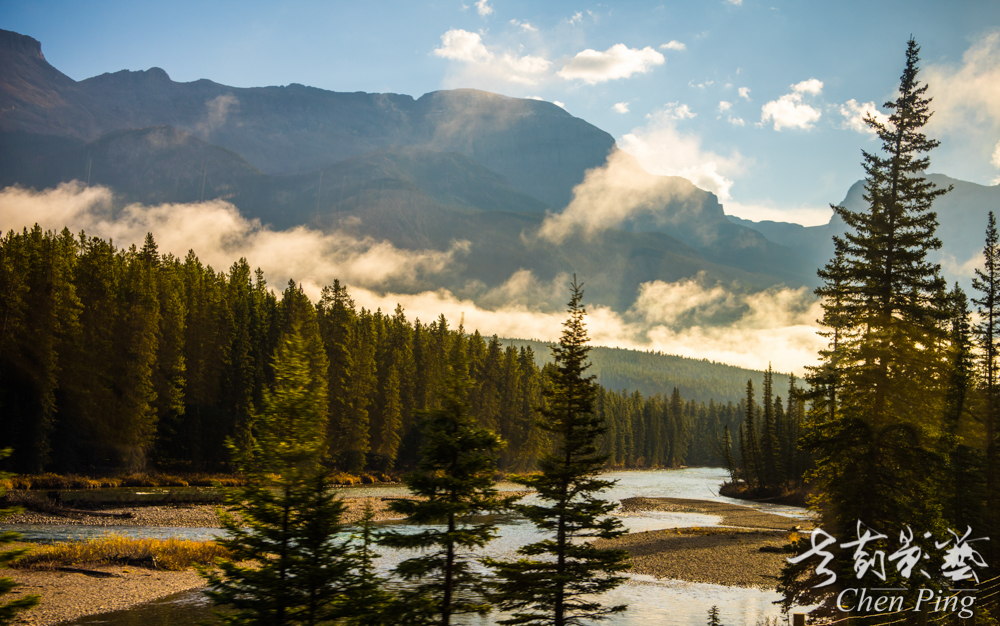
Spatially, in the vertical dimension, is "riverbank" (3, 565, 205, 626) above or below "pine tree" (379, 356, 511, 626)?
below

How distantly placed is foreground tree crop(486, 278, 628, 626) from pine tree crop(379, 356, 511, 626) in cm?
228

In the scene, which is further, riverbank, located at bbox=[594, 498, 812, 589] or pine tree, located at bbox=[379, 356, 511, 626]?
riverbank, located at bbox=[594, 498, 812, 589]

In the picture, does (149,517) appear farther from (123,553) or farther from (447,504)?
(447,504)

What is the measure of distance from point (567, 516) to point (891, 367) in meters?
12.6

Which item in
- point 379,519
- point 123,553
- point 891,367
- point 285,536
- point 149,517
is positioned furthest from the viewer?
point 379,519

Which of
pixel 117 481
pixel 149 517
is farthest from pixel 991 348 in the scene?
pixel 117 481

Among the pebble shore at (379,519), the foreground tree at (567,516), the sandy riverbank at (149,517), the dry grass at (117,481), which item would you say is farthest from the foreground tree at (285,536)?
the dry grass at (117,481)

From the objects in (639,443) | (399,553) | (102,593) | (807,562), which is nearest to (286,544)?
(807,562)

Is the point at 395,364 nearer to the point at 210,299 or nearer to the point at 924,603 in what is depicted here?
the point at 210,299

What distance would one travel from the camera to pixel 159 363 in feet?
224

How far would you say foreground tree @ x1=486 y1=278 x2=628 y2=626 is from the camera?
17812 millimetres

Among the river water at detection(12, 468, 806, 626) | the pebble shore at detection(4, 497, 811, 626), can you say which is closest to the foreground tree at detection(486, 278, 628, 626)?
the pebble shore at detection(4, 497, 811, 626)

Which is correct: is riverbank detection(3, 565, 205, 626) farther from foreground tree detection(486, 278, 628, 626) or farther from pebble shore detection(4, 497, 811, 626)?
foreground tree detection(486, 278, 628, 626)

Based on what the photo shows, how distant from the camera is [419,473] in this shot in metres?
15.3
